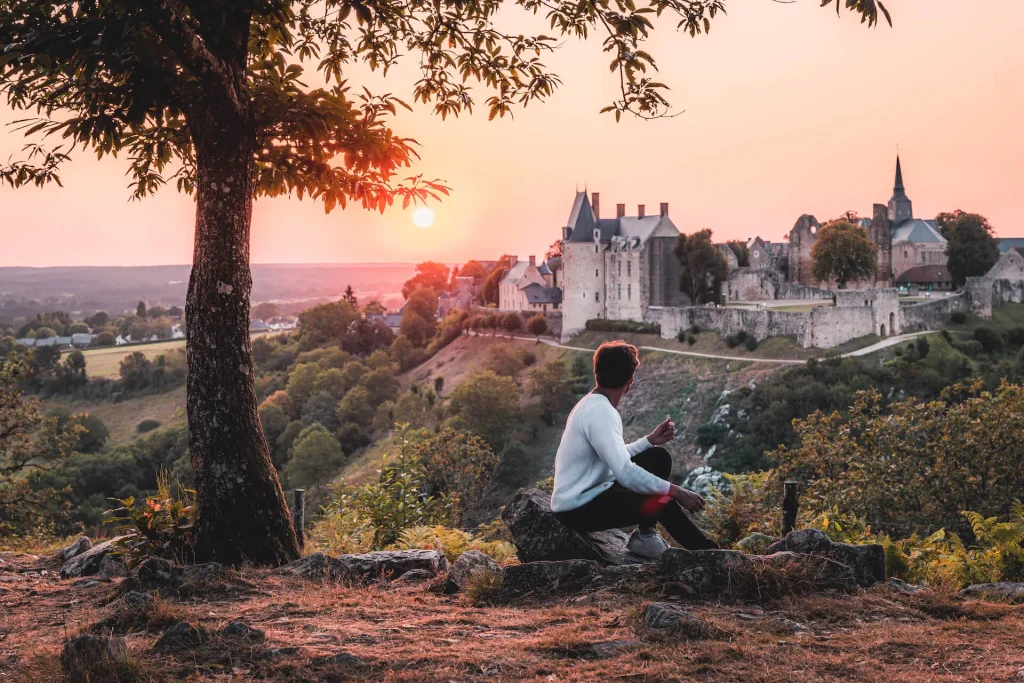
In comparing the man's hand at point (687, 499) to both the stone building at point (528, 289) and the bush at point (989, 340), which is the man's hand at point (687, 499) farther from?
the stone building at point (528, 289)

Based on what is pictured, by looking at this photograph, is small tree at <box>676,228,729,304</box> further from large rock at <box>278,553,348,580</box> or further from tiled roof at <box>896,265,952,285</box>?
large rock at <box>278,553,348,580</box>

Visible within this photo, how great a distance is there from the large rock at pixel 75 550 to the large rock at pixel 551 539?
4597mm

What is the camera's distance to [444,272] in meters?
137

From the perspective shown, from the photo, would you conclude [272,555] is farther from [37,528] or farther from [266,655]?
[37,528]

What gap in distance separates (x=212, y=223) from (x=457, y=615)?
155 inches

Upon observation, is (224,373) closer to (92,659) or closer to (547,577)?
(547,577)

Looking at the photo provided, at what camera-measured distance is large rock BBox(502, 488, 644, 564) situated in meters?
5.82

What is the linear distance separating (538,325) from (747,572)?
76.4 metres

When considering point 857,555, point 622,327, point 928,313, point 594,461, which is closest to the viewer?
point 857,555

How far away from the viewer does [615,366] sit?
18.7ft

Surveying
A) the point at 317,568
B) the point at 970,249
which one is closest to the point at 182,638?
the point at 317,568

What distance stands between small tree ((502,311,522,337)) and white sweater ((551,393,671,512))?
258 ft

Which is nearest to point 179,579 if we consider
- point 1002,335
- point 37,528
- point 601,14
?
point 601,14

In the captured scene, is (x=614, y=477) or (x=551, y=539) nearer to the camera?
(x=614, y=477)
